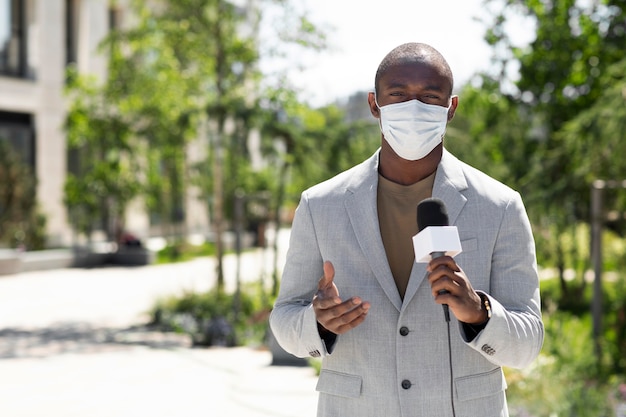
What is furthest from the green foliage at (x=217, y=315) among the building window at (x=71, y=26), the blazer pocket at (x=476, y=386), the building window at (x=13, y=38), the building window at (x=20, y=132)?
the building window at (x=71, y=26)

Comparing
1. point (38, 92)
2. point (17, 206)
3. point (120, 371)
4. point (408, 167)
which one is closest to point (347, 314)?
point (408, 167)

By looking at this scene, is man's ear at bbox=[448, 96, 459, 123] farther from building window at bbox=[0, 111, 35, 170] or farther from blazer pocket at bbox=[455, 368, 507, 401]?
building window at bbox=[0, 111, 35, 170]

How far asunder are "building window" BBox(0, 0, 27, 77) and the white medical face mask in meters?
29.6

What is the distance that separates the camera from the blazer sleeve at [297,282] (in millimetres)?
2156

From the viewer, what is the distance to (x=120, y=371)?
9992 millimetres

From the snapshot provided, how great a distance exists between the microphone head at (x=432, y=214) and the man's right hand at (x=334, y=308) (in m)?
0.24

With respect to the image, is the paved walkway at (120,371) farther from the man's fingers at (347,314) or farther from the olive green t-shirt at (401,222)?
the man's fingers at (347,314)

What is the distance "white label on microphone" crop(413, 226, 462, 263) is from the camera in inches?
Answer: 69.1

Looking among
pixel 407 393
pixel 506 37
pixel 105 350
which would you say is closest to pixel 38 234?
pixel 105 350

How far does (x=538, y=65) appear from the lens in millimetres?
13188

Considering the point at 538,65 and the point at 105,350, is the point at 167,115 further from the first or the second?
the point at 538,65

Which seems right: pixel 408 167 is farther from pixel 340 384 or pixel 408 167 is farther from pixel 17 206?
pixel 17 206

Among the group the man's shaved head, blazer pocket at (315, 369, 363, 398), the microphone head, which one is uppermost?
the man's shaved head

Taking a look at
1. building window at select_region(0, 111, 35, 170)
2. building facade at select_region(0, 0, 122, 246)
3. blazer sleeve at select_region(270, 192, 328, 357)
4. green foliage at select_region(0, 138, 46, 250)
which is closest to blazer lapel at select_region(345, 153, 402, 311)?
blazer sleeve at select_region(270, 192, 328, 357)
